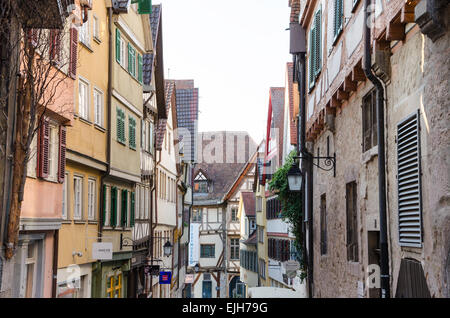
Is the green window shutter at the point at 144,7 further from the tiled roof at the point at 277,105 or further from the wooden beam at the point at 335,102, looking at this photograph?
the tiled roof at the point at 277,105

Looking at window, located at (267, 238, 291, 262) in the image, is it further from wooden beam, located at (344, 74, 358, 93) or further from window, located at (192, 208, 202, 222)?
wooden beam, located at (344, 74, 358, 93)

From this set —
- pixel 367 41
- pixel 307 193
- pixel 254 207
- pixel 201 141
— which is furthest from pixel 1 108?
pixel 201 141

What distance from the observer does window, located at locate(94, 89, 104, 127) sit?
702 inches

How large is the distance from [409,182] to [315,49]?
9106 millimetres

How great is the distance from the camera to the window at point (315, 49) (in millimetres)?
16562

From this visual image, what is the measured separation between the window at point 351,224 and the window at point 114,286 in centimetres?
811

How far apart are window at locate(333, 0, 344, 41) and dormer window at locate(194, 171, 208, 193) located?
143ft

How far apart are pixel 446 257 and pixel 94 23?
41.9ft

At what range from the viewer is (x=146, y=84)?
81.4 feet

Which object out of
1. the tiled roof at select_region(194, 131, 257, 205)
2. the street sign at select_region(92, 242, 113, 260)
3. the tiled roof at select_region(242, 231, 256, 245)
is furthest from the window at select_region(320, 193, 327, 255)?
the tiled roof at select_region(194, 131, 257, 205)

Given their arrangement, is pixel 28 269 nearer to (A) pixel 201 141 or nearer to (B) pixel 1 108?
(B) pixel 1 108

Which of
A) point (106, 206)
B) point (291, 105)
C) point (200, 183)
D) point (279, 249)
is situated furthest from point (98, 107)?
point (200, 183)

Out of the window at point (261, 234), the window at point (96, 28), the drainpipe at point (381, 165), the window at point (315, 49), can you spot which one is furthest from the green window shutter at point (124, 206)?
the window at point (261, 234)

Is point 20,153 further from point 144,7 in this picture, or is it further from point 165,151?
point 165,151
